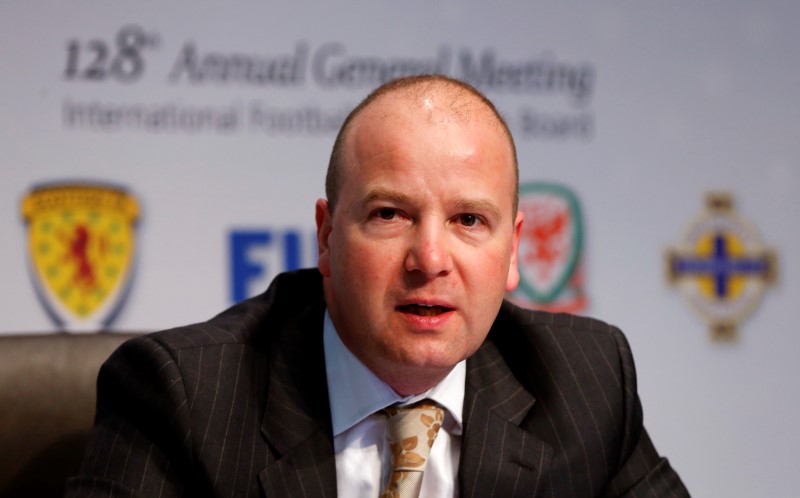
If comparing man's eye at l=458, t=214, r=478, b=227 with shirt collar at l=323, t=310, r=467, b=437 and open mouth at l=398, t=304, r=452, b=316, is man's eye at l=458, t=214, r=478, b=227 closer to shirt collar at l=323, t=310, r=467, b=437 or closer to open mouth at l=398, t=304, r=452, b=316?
open mouth at l=398, t=304, r=452, b=316

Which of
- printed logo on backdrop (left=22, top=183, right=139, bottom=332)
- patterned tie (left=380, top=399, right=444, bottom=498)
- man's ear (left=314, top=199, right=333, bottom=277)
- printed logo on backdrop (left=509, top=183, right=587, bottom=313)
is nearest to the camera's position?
patterned tie (left=380, top=399, right=444, bottom=498)

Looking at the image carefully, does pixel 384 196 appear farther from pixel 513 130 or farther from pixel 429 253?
pixel 513 130

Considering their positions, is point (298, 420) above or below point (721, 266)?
below

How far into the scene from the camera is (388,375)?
165 centimetres

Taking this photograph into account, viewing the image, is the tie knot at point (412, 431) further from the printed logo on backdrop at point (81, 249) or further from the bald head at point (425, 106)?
the printed logo on backdrop at point (81, 249)

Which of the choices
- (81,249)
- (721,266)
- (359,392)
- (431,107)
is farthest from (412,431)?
(721,266)

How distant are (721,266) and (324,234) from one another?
199 cm

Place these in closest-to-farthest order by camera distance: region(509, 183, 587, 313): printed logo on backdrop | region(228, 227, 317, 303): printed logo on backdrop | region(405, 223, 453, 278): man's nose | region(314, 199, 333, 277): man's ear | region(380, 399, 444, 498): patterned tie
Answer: region(405, 223, 453, 278): man's nose, region(380, 399, 444, 498): patterned tie, region(314, 199, 333, 277): man's ear, region(228, 227, 317, 303): printed logo on backdrop, region(509, 183, 587, 313): printed logo on backdrop

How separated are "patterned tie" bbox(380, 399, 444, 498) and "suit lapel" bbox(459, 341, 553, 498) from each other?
0.26 ft

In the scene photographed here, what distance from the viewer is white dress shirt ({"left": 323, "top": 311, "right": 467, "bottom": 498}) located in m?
1.62

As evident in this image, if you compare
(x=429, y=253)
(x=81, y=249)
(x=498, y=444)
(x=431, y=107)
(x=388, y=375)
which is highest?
(x=431, y=107)

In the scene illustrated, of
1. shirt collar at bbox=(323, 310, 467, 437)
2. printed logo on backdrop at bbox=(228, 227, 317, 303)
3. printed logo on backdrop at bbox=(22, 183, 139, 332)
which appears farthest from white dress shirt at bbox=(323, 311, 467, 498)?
printed logo on backdrop at bbox=(22, 183, 139, 332)

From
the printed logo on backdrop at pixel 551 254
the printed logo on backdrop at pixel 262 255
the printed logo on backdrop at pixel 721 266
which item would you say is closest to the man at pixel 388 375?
the printed logo on backdrop at pixel 262 255

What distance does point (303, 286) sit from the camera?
196cm
